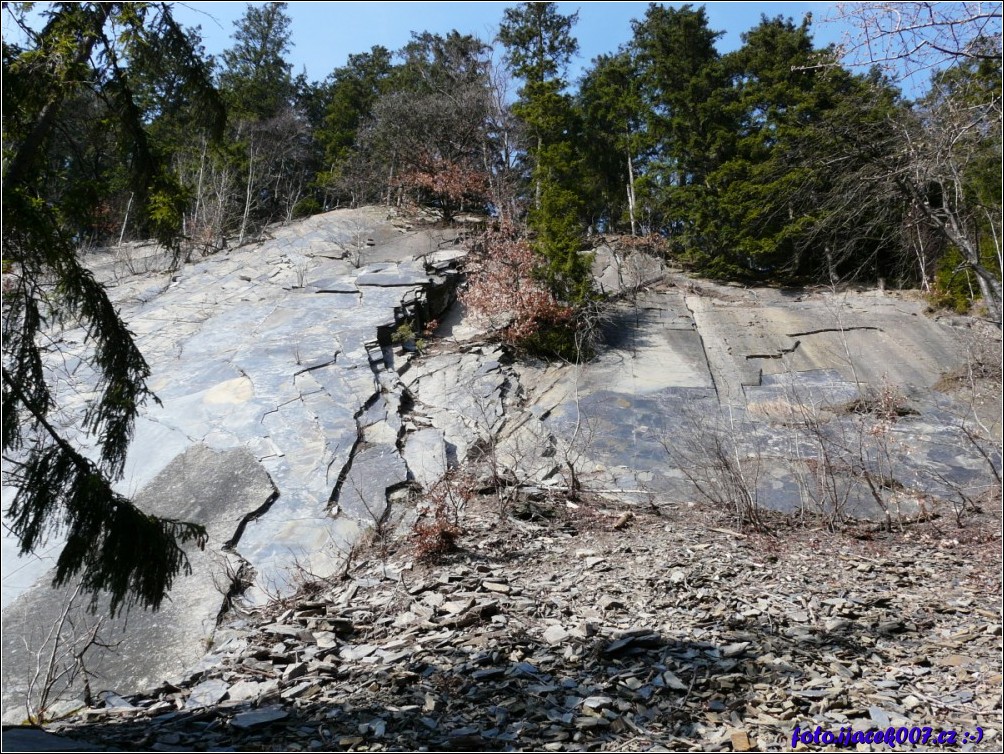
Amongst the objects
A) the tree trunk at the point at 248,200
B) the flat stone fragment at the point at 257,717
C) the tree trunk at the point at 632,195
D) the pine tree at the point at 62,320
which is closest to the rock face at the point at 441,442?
the flat stone fragment at the point at 257,717

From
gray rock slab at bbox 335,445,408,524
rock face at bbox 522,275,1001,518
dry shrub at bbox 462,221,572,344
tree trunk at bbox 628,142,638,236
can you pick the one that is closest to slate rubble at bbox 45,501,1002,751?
gray rock slab at bbox 335,445,408,524

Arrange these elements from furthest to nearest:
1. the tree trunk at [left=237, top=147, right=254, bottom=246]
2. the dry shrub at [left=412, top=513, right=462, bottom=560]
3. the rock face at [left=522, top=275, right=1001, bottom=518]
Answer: the tree trunk at [left=237, top=147, right=254, bottom=246], the rock face at [left=522, top=275, right=1001, bottom=518], the dry shrub at [left=412, top=513, right=462, bottom=560]

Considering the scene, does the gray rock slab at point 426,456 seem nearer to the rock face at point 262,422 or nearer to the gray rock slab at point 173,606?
the rock face at point 262,422

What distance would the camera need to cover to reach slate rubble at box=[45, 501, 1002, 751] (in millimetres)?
4023

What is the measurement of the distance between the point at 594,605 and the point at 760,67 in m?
16.5

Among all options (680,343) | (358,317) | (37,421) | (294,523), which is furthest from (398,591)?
(680,343)

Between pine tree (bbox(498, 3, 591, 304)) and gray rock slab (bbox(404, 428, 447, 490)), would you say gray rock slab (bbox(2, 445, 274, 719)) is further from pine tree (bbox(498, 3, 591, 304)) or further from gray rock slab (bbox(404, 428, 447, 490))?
pine tree (bbox(498, 3, 591, 304))

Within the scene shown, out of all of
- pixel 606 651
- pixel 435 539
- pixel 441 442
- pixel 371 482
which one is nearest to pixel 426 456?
pixel 441 442

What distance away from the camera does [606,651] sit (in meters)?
4.96

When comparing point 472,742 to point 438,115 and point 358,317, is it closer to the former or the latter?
point 358,317

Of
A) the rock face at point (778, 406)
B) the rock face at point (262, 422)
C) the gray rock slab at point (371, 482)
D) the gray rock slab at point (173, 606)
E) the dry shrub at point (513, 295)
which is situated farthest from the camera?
the dry shrub at point (513, 295)

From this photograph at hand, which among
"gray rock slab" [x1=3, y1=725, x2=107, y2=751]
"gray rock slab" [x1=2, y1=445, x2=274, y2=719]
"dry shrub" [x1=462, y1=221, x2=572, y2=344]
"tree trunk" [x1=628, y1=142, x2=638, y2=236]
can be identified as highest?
"tree trunk" [x1=628, y1=142, x2=638, y2=236]

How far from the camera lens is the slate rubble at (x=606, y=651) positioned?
4.02 metres

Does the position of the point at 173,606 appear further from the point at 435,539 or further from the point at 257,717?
the point at 257,717
